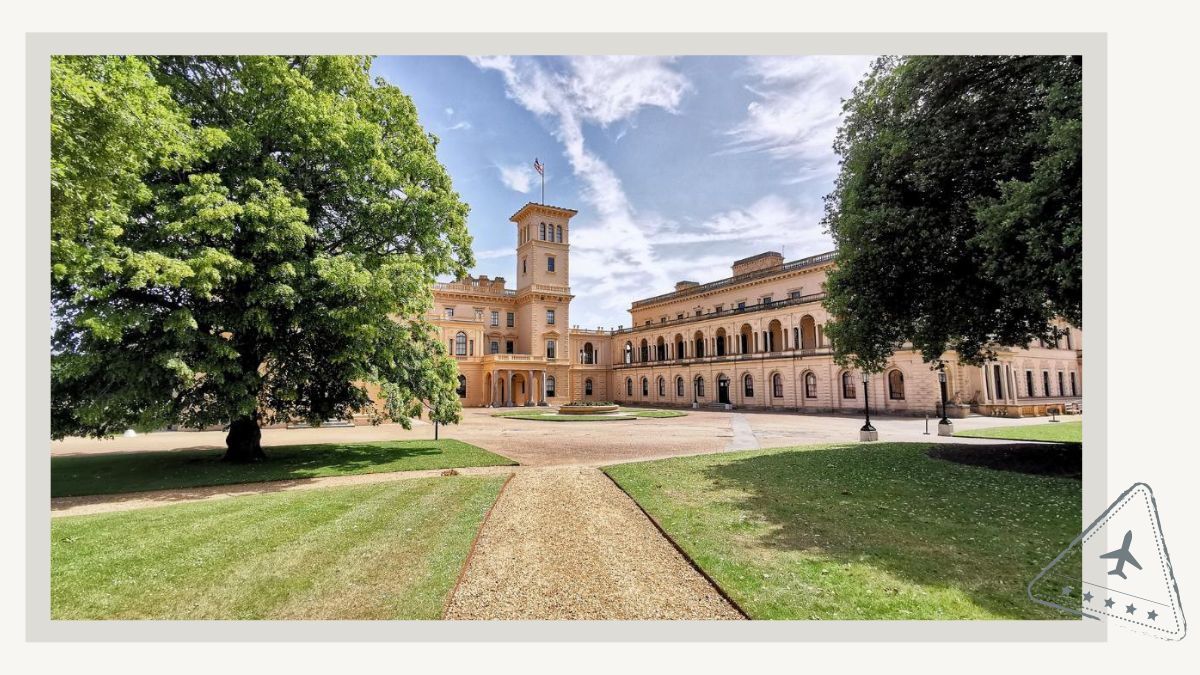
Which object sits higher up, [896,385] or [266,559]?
[266,559]

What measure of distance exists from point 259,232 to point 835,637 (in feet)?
37.7

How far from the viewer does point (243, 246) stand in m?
9.53

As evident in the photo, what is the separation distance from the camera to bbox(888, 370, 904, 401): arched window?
1362 inches

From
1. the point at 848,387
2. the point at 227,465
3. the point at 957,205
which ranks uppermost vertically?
the point at 957,205

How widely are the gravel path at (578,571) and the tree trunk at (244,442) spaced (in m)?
9.38

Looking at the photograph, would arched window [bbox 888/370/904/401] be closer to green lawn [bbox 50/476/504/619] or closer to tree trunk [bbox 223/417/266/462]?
green lawn [bbox 50/476/504/619]

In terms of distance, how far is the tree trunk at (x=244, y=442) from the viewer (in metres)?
12.9
